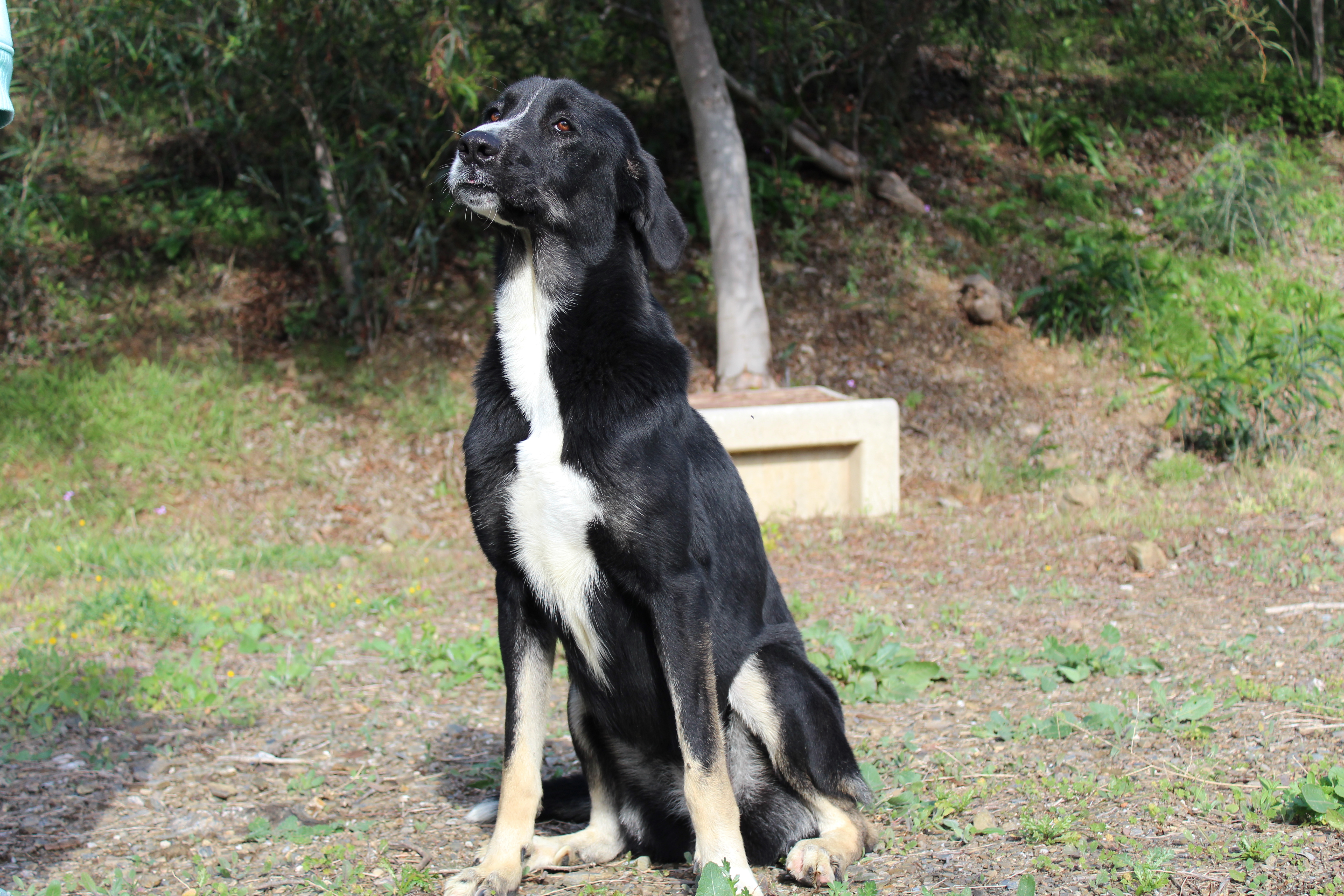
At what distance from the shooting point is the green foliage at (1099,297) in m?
8.91

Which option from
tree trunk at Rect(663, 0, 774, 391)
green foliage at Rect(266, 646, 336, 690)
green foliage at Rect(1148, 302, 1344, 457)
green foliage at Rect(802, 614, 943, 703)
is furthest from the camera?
tree trunk at Rect(663, 0, 774, 391)

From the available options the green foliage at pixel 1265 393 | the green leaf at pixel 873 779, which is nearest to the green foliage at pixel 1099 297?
the green foliage at pixel 1265 393

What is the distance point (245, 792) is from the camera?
3377 mm

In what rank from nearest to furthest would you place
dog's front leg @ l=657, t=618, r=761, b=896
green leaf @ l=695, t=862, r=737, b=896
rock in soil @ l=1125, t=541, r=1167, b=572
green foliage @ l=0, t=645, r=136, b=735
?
green leaf @ l=695, t=862, r=737, b=896 < dog's front leg @ l=657, t=618, r=761, b=896 < green foliage @ l=0, t=645, r=136, b=735 < rock in soil @ l=1125, t=541, r=1167, b=572

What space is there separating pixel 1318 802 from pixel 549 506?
6.84ft

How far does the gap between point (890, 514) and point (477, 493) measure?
4550mm

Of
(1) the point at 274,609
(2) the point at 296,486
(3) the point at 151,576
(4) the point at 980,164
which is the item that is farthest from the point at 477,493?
(4) the point at 980,164

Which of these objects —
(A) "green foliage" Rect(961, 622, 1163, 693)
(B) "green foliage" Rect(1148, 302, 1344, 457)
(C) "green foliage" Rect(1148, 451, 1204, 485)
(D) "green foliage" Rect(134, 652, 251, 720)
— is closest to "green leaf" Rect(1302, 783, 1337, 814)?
(A) "green foliage" Rect(961, 622, 1163, 693)

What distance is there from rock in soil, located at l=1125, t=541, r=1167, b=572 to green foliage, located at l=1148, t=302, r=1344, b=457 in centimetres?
208

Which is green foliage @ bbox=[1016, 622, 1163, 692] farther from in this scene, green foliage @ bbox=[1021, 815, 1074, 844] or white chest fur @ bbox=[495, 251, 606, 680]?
white chest fur @ bbox=[495, 251, 606, 680]

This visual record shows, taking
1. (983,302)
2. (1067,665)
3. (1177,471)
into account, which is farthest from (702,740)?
(983,302)

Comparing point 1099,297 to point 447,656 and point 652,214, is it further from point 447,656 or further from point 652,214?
point 652,214

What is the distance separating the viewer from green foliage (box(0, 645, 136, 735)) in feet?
12.7

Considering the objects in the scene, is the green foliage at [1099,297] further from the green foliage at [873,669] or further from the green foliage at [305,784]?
the green foliage at [305,784]
